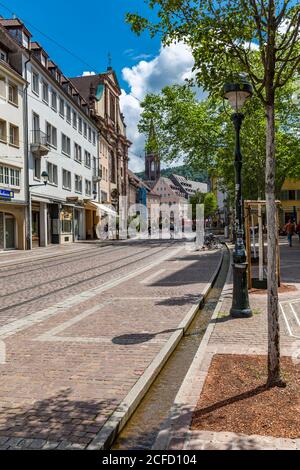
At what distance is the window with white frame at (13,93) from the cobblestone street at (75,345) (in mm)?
17921

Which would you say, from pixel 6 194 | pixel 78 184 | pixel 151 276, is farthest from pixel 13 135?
pixel 151 276

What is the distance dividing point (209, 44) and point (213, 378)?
3645 millimetres

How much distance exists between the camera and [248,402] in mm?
4207

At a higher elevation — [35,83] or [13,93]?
[35,83]

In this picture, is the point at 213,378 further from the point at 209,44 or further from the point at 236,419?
the point at 209,44

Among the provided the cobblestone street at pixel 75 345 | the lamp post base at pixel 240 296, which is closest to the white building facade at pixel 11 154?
the cobblestone street at pixel 75 345

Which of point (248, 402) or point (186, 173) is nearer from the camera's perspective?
point (248, 402)

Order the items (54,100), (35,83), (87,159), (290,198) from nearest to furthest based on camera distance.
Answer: (35,83)
(54,100)
(87,159)
(290,198)

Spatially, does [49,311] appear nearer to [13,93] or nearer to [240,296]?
[240,296]

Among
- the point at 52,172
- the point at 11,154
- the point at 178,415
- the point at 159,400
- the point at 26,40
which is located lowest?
the point at 159,400

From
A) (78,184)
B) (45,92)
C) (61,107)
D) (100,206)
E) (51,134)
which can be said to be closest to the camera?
(45,92)

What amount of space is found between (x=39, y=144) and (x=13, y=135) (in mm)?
2292

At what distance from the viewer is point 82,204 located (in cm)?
4412
